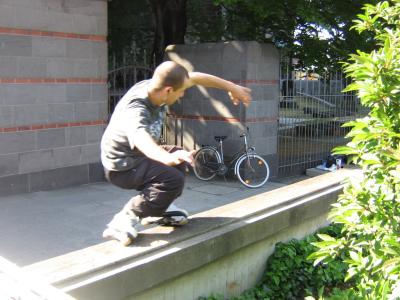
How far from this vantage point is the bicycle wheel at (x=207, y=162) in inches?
375

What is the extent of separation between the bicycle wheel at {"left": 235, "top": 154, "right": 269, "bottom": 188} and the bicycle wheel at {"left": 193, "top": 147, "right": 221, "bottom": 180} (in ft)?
1.31

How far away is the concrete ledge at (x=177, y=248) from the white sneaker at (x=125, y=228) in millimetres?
59

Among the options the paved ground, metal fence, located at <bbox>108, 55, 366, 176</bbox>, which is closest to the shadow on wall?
metal fence, located at <bbox>108, 55, 366, 176</bbox>

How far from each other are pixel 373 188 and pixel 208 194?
5.47 metres

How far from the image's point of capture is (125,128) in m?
3.63

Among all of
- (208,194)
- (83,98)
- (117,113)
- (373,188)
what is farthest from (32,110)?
(373,188)

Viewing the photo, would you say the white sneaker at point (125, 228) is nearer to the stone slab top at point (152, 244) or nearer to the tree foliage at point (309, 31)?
the stone slab top at point (152, 244)

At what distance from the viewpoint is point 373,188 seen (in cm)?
308

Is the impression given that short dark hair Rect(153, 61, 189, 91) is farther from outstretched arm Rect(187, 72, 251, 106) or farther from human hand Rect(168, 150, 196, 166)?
human hand Rect(168, 150, 196, 166)

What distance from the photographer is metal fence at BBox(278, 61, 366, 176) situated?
34.8 feet

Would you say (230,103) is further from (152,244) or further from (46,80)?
(152,244)

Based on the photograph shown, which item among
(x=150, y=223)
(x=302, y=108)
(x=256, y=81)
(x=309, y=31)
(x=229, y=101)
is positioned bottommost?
(x=150, y=223)

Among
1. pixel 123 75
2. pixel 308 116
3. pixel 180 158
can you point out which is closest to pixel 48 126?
pixel 123 75

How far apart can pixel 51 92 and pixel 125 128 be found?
468 cm
